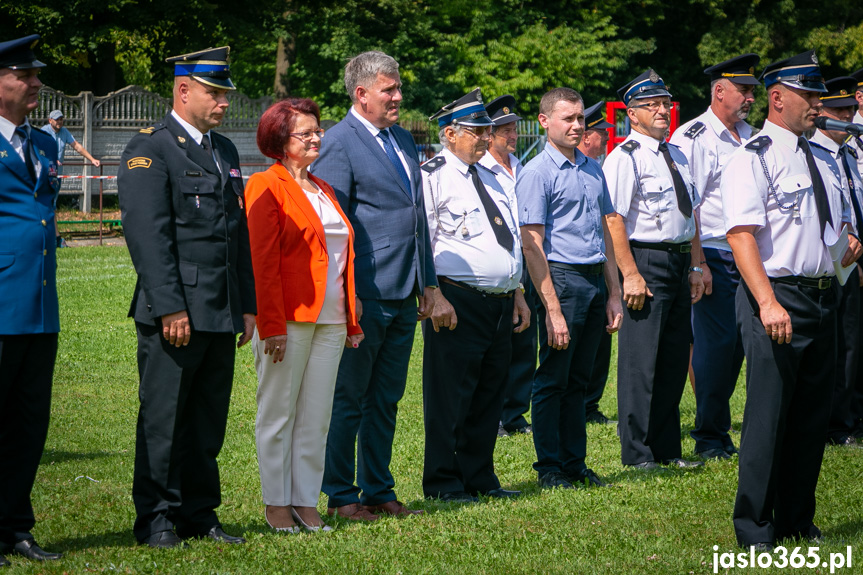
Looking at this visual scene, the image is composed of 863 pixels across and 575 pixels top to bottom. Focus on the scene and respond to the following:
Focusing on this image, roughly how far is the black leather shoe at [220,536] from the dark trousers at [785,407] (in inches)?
101

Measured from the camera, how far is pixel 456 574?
5.07 metres

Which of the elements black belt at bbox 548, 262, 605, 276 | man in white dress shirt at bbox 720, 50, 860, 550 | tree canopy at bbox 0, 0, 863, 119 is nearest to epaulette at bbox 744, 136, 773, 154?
man in white dress shirt at bbox 720, 50, 860, 550

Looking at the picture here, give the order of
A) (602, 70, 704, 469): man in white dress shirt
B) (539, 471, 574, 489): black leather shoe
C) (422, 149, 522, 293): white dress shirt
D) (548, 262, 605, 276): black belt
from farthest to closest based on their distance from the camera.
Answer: (602, 70, 704, 469): man in white dress shirt → (548, 262, 605, 276): black belt → (539, 471, 574, 489): black leather shoe → (422, 149, 522, 293): white dress shirt

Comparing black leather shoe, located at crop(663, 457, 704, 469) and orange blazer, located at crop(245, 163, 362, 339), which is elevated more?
orange blazer, located at crop(245, 163, 362, 339)

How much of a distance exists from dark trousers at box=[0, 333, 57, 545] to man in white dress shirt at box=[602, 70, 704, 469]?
399 cm

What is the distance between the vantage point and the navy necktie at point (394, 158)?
631 centimetres

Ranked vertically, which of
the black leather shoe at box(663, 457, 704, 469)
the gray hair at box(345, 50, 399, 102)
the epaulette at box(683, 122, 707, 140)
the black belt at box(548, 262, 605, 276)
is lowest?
the black leather shoe at box(663, 457, 704, 469)

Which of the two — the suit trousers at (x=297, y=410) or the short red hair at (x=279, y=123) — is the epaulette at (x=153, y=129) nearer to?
the short red hair at (x=279, y=123)

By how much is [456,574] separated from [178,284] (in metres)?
1.93

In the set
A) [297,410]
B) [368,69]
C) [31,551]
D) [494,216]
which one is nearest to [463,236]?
[494,216]

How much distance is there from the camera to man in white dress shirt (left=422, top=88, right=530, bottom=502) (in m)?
6.64

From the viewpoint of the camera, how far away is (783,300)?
5355 mm

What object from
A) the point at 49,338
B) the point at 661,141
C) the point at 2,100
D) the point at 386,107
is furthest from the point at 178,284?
the point at 661,141

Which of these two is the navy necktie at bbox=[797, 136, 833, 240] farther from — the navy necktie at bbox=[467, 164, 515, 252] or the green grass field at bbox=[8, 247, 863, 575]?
the navy necktie at bbox=[467, 164, 515, 252]
